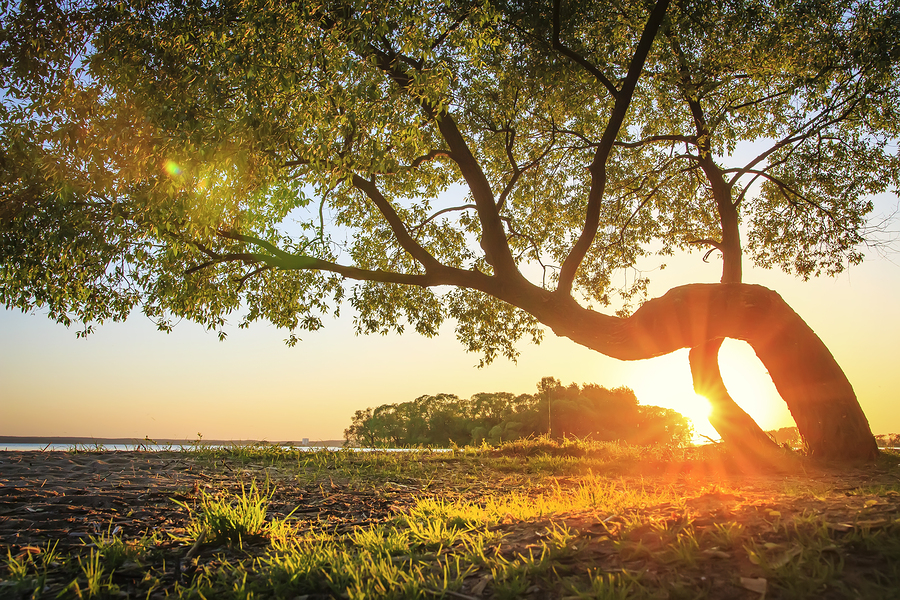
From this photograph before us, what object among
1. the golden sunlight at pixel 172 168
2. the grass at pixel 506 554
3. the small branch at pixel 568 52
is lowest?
the grass at pixel 506 554

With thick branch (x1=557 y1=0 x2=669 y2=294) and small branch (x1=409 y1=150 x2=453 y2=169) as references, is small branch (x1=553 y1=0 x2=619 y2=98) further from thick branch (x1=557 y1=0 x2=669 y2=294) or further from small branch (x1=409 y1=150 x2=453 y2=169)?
small branch (x1=409 y1=150 x2=453 y2=169)

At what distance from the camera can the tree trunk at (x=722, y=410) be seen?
10.6 m

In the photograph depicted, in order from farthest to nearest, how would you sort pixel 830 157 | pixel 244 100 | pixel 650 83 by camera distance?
pixel 830 157
pixel 650 83
pixel 244 100

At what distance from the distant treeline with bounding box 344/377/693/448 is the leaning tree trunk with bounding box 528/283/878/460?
2253 cm

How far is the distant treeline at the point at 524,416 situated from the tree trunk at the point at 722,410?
20.2 m

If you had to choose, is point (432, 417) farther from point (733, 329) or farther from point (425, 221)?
point (733, 329)

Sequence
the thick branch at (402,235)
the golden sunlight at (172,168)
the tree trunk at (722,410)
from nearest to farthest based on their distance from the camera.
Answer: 1. the golden sunlight at (172,168)
2. the thick branch at (402,235)
3. the tree trunk at (722,410)

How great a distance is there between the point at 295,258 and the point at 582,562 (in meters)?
7.75

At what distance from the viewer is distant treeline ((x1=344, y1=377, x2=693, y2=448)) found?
3334 centimetres

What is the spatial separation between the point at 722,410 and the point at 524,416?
2225 cm

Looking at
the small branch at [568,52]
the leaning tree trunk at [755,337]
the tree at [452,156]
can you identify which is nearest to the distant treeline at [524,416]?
the tree at [452,156]

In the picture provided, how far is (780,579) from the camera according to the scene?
8.36 feet

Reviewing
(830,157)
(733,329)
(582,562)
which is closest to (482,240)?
(733,329)

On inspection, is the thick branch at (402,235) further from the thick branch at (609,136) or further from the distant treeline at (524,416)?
the distant treeline at (524,416)
